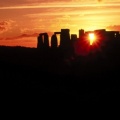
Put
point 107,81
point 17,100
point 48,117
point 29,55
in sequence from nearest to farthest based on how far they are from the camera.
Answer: point 48,117, point 17,100, point 107,81, point 29,55

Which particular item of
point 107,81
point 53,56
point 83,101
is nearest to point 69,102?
point 83,101

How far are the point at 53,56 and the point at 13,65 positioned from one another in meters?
6.96

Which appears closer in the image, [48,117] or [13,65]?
[48,117]

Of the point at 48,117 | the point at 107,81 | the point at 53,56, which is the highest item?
the point at 53,56

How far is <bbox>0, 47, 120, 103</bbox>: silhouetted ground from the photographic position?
29.0 metres

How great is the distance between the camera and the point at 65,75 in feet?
112

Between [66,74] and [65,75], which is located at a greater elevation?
[66,74]

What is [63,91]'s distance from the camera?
29.5 meters

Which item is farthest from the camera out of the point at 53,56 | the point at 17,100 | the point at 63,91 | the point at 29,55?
the point at 29,55

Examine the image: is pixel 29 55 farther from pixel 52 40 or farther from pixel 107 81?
pixel 107 81

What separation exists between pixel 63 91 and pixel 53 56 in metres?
12.7

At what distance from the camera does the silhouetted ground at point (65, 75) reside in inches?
1141

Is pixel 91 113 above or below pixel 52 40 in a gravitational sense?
below

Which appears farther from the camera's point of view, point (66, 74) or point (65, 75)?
point (66, 74)
